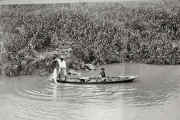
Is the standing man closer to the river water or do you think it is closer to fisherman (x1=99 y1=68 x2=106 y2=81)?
the river water

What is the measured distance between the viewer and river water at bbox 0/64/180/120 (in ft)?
11.9

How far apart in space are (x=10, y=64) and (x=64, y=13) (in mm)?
801

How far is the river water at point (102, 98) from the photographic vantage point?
3.62 m

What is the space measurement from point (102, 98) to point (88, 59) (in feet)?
1.60

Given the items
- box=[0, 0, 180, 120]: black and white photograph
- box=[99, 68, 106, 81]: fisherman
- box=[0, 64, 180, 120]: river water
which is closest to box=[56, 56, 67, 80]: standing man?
box=[0, 0, 180, 120]: black and white photograph

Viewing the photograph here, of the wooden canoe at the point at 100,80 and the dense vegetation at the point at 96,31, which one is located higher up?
the dense vegetation at the point at 96,31

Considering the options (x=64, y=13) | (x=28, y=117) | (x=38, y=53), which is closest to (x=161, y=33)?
(x=64, y=13)

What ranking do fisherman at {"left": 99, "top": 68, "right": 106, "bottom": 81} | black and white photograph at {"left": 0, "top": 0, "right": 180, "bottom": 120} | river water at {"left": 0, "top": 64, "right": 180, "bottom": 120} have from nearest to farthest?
river water at {"left": 0, "top": 64, "right": 180, "bottom": 120} → black and white photograph at {"left": 0, "top": 0, "right": 180, "bottom": 120} → fisherman at {"left": 99, "top": 68, "right": 106, "bottom": 81}

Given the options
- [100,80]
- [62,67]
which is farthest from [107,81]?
[62,67]

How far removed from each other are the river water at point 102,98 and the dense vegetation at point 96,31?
171 mm

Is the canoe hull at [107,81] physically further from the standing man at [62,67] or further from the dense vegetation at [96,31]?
the dense vegetation at [96,31]

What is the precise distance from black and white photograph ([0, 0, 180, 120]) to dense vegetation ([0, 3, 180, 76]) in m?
0.01

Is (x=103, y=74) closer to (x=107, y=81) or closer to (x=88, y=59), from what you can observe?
(x=107, y=81)

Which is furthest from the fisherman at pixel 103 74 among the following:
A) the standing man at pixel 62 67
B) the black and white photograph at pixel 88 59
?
the standing man at pixel 62 67
